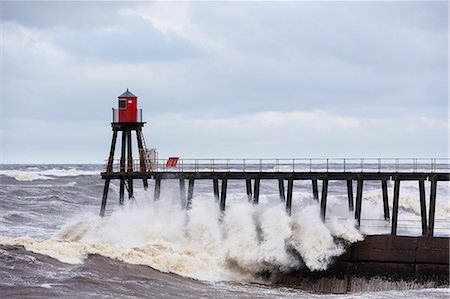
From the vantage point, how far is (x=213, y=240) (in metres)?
29.9

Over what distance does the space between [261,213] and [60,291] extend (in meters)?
10.3

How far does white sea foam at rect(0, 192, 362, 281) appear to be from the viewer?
91.7 ft

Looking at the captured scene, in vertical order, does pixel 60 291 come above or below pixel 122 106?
below

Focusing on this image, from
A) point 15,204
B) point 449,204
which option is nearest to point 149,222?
point 15,204

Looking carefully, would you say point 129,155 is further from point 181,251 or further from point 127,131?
point 181,251

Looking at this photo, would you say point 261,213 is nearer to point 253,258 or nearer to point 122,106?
point 253,258

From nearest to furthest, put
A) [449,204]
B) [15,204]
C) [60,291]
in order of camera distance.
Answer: [60,291]
[15,204]
[449,204]

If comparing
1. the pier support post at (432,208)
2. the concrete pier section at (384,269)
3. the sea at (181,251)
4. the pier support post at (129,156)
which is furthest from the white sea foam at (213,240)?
the pier support post at (432,208)

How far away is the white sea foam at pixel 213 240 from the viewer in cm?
2794

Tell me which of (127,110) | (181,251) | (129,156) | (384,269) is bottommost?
(384,269)

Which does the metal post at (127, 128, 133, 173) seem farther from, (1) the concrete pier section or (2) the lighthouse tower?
(1) the concrete pier section

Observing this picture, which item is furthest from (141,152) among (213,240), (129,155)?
(213,240)

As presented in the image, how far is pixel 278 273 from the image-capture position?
28156 millimetres

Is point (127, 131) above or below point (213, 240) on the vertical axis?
above
